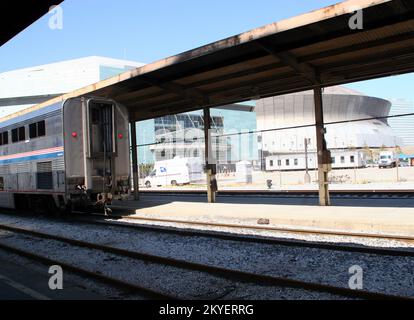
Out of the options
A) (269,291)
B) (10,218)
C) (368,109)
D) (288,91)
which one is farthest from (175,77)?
(368,109)

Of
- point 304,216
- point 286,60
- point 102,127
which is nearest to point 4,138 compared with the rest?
point 102,127

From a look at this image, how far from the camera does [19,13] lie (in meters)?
5.77

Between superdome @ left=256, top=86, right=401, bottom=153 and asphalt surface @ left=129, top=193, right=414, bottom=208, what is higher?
superdome @ left=256, top=86, right=401, bottom=153

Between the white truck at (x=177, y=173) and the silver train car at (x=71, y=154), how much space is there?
87.3ft

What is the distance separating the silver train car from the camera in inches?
542

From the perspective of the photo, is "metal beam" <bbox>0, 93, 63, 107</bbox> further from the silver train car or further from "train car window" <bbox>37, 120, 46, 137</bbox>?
"train car window" <bbox>37, 120, 46, 137</bbox>

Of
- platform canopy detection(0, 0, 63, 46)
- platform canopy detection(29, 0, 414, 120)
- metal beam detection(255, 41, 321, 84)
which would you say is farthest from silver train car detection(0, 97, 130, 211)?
platform canopy detection(0, 0, 63, 46)

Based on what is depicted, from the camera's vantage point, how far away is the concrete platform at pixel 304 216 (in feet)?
34.2

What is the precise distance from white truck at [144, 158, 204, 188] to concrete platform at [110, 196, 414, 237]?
85.5 feet

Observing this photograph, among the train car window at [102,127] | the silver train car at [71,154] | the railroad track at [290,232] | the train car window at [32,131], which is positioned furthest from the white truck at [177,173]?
the railroad track at [290,232]

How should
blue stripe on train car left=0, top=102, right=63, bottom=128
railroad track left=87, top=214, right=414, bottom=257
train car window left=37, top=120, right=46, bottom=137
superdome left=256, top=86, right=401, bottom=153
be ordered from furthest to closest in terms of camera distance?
superdome left=256, top=86, right=401, bottom=153, train car window left=37, top=120, right=46, bottom=137, blue stripe on train car left=0, top=102, right=63, bottom=128, railroad track left=87, top=214, right=414, bottom=257

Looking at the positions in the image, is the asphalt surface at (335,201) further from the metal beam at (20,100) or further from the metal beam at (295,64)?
the metal beam at (20,100)
